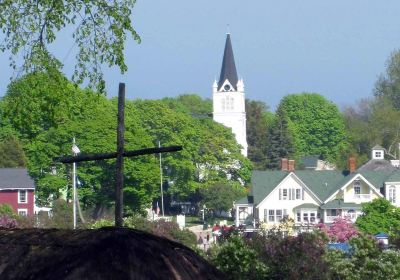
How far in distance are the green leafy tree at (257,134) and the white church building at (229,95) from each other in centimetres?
126

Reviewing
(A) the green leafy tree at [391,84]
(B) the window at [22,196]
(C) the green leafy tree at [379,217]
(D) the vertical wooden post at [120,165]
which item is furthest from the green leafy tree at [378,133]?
(D) the vertical wooden post at [120,165]

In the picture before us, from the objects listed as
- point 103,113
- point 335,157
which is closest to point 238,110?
point 335,157

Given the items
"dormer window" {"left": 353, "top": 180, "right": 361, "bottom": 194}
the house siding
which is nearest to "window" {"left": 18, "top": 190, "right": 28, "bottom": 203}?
the house siding

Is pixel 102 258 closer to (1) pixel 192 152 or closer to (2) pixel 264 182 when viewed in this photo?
(2) pixel 264 182

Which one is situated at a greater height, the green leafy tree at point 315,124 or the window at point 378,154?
the green leafy tree at point 315,124

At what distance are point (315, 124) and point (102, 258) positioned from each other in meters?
141

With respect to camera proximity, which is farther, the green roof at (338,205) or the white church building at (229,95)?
the white church building at (229,95)

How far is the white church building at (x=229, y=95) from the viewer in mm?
149125

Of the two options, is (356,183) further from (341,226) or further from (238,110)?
(238,110)

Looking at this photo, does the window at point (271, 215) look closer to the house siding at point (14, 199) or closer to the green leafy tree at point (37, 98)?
the house siding at point (14, 199)

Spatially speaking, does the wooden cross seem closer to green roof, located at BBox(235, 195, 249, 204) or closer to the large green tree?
the large green tree

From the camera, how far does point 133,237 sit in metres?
9.94

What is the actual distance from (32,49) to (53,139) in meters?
59.3

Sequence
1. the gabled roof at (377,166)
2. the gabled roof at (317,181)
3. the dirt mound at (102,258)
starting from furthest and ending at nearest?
1. the gabled roof at (377,166)
2. the gabled roof at (317,181)
3. the dirt mound at (102,258)
